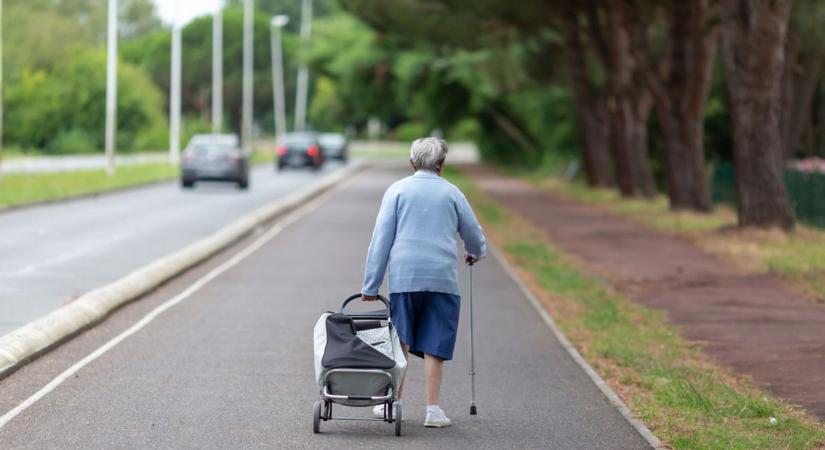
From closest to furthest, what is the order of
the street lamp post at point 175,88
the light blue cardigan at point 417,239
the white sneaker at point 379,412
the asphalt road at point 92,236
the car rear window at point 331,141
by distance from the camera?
the light blue cardigan at point 417,239 < the white sneaker at point 379,412 < the asphalt road at point 92,236 < the street lamp post at point 175,88 < the car rear window at point 331,141

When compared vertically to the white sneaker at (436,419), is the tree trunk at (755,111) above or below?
above

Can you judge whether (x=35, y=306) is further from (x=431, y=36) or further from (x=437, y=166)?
(x=431, y=36)

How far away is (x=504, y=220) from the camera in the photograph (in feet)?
109

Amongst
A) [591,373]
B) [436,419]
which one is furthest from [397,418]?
[591,373]

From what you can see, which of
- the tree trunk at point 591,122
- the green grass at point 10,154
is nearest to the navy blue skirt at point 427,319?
the tree trunk at point 591,122

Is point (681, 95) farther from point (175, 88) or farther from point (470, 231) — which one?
point (175, 88)

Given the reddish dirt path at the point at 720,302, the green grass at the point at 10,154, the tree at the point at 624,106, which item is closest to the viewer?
the reddish dirt path at the point at 720,302

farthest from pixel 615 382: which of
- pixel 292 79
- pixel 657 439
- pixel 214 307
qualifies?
pixel 292 79

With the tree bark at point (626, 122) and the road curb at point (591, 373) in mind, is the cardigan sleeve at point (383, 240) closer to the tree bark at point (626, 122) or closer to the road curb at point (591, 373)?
the road curb at point (591, 373)

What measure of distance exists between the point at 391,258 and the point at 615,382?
3076 mm

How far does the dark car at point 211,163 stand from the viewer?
44094 millimetres

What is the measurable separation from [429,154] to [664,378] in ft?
11.0

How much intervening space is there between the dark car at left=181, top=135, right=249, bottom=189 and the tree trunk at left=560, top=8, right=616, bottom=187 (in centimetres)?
967

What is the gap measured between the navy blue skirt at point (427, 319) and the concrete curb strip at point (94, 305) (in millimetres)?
3154
